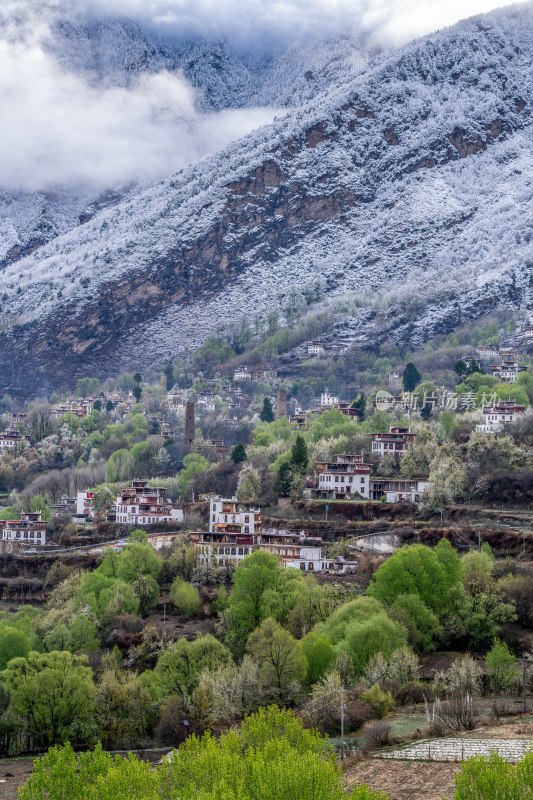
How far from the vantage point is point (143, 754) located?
50.1m

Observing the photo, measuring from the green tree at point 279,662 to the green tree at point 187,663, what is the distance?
198 cm

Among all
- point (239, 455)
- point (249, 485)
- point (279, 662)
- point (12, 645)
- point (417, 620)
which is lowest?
point (12, 645)

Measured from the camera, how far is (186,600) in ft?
248

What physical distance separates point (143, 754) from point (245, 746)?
741cm

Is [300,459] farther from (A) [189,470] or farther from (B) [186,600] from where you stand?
(B) [186,600]

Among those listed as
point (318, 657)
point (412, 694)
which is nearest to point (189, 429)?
point (318, 657)

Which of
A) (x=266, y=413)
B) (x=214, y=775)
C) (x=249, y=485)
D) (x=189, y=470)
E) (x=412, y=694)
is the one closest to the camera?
(x=214, y=775)

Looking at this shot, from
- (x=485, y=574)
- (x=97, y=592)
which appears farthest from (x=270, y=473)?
(x=485, y=574)

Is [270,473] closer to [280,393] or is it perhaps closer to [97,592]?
[97,592]

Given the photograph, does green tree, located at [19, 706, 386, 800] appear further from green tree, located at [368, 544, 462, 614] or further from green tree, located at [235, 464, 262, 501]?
green tree, located at [235, 464, 262, 501]

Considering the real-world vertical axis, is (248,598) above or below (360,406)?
below

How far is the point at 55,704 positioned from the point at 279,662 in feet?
33.0

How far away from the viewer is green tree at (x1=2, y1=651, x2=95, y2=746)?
54031mm

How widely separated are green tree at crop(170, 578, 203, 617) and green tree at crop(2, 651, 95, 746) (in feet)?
62.8
